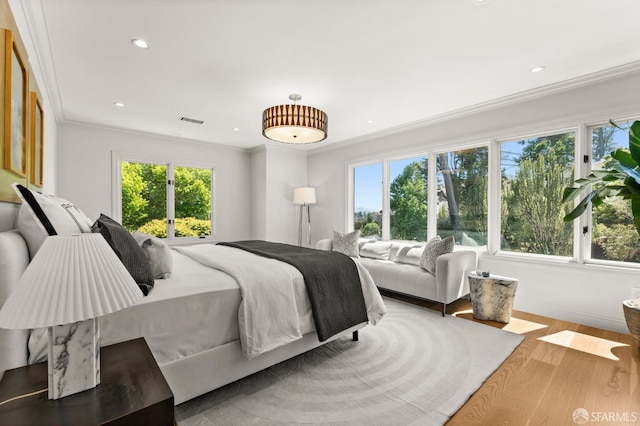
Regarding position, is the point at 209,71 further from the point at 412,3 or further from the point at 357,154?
the point at 357,154

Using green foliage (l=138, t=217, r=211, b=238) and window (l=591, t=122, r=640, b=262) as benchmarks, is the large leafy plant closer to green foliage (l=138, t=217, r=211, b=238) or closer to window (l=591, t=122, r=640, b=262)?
window (l=591, t=122, r=640, b=262)

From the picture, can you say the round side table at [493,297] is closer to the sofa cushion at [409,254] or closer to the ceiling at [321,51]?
the sofa cushion at [409,254]

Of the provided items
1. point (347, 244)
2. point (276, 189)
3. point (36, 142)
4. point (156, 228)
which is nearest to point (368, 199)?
point (347, 244)

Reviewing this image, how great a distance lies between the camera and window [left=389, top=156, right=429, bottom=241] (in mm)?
4566

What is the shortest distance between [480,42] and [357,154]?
3137 millimetres

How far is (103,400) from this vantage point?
2.98 feet

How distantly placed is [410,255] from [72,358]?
3.63 meters

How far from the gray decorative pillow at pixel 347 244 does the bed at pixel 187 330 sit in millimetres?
2500

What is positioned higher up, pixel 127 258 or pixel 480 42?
pixel 480 42

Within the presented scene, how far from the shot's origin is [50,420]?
0.82m

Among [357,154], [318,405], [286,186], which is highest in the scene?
[357,154]

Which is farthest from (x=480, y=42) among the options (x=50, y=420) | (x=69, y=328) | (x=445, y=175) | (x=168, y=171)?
(x=168, y=171)

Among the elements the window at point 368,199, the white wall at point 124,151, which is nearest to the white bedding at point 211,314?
the window at point 368,199

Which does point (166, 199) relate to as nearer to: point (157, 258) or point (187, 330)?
point (157, 258)
